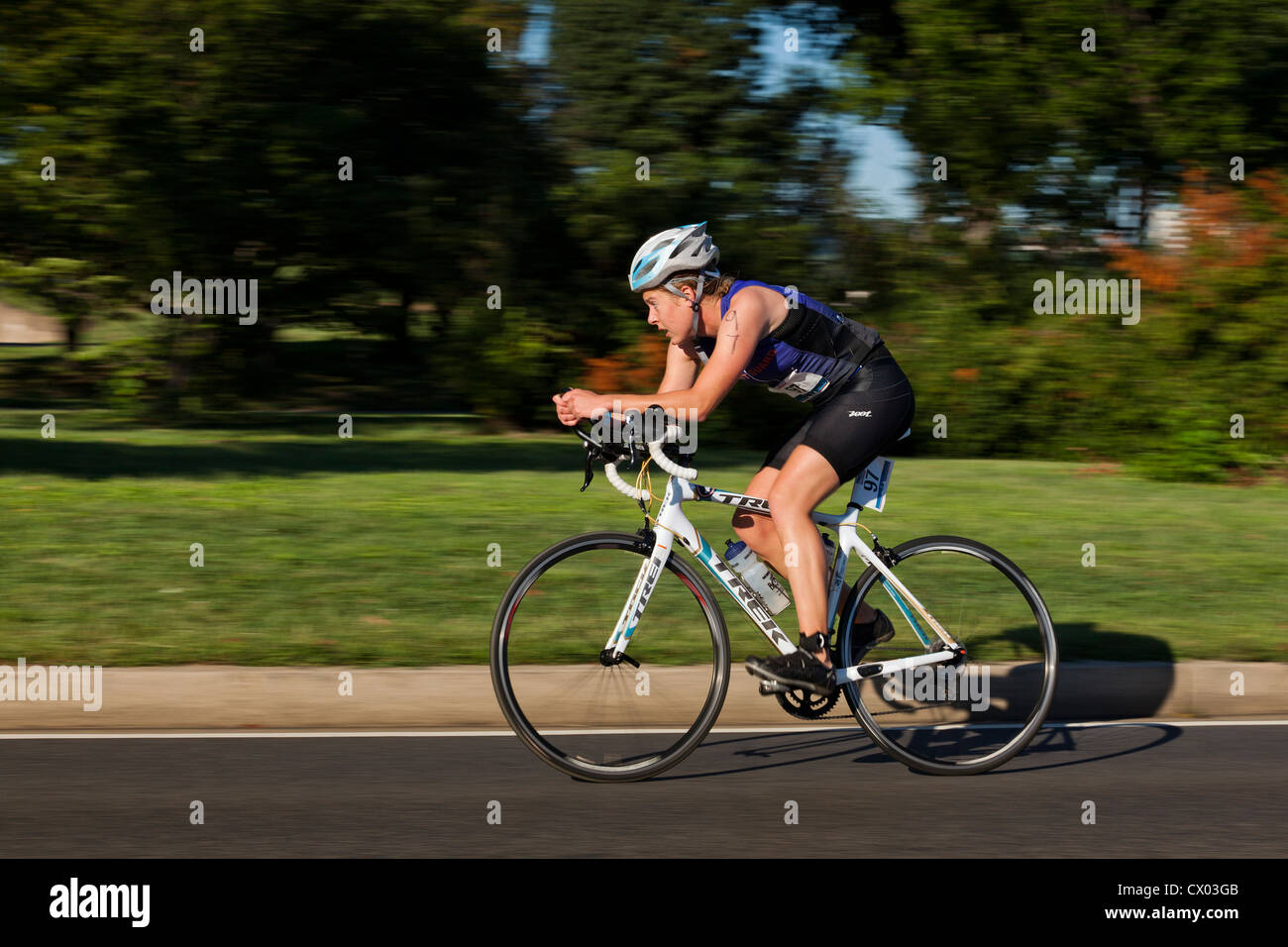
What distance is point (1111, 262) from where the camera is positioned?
17.8m

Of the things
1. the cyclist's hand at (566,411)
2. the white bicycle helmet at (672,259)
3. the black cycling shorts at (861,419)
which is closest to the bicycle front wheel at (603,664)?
the cyclist's hand at (566,411)

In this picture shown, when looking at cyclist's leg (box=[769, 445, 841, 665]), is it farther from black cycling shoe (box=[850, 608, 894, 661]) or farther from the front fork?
the front fork

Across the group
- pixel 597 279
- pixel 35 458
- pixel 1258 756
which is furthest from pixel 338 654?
pixel 597 279

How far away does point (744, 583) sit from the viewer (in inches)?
227

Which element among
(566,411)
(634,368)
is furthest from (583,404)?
(634,368)

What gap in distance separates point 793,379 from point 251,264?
15.1m

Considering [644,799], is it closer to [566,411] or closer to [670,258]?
[566,411]

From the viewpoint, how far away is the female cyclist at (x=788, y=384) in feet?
17.7

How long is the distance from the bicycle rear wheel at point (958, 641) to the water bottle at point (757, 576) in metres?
0.28

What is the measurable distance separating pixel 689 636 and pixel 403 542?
13.7ft

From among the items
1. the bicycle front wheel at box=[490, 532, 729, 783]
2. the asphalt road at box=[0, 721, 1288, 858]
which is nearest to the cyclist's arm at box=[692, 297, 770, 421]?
the bicycle front wheel at box=[490, 532, 729, 783]

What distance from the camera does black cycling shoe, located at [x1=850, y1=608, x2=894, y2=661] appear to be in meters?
5.86

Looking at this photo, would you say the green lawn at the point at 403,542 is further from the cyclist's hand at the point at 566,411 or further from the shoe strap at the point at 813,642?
the cyclist's hand at the point at 566,411

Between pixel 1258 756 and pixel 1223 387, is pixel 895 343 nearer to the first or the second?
pixel 1223 387
